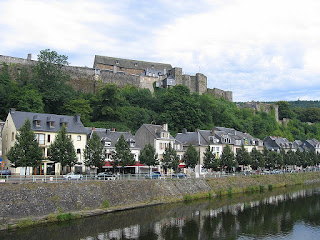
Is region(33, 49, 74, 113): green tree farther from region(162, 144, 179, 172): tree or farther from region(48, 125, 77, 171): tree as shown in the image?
region(48, 125, 77, 171): tree

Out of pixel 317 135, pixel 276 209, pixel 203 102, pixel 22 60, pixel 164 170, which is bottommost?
pixel 276 209

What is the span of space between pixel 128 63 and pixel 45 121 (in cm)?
5351

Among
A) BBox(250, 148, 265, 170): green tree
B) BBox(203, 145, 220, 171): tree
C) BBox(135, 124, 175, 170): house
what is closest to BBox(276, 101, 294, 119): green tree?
BBox(250, 148, 265, 170): green tree

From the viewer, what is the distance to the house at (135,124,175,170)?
51.4 m

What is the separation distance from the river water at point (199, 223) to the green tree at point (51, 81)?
118ft

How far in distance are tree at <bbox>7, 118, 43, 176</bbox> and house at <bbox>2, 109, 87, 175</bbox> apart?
7.42 meters

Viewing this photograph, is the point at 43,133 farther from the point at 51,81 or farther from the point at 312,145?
the point at 312,145

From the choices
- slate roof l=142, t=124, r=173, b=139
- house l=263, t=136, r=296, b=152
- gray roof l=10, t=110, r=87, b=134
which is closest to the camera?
gray roof l=10, t=110, r=87, b=134

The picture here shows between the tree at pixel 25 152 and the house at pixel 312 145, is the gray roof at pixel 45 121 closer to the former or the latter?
the tree at pixel 25 152

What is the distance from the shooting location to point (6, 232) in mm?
23828

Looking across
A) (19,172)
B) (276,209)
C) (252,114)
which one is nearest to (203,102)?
(252,114)

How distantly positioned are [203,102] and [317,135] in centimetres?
5176

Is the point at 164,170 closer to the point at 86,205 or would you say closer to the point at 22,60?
the point at 86,205

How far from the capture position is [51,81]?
2566 inches
